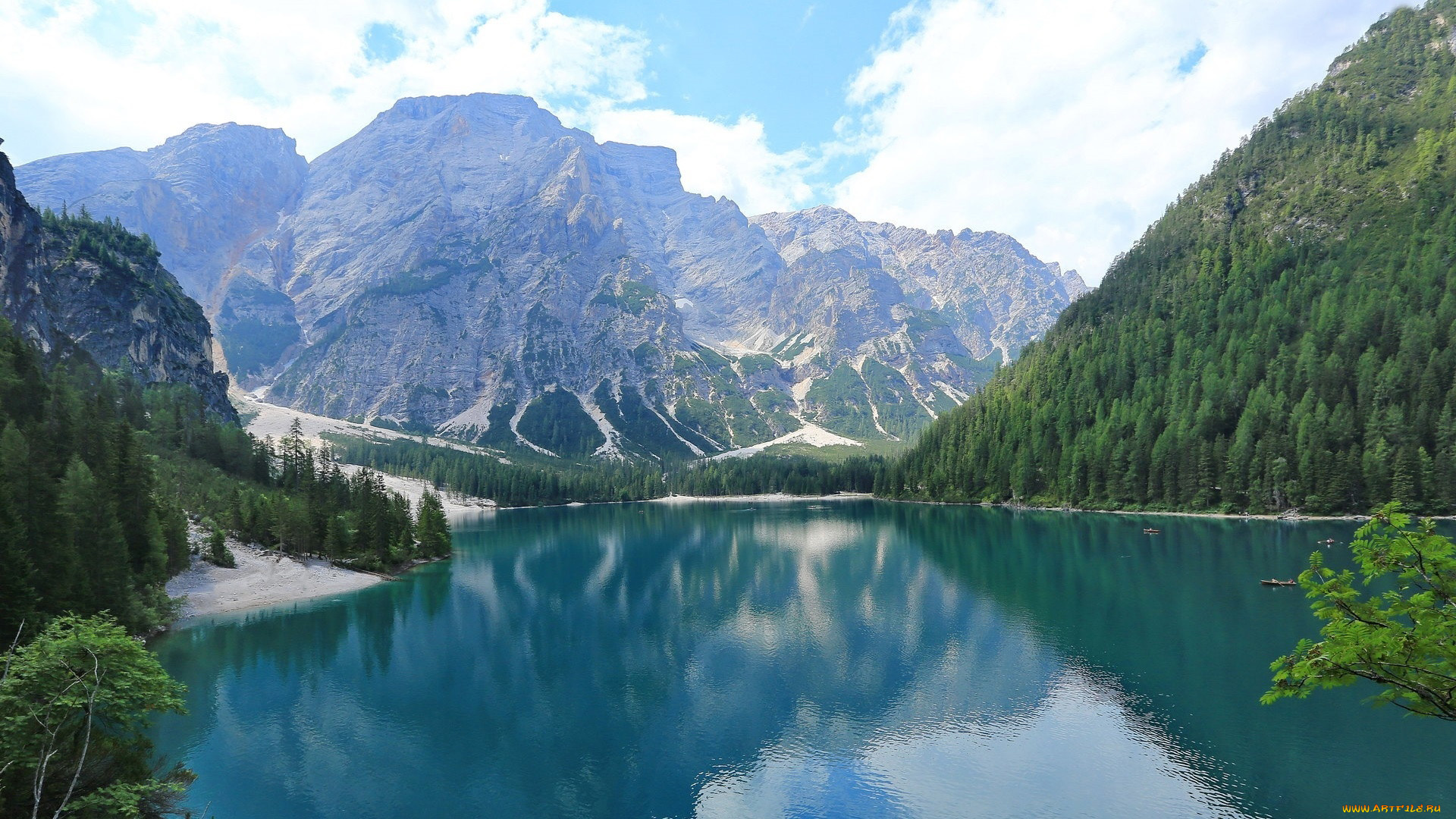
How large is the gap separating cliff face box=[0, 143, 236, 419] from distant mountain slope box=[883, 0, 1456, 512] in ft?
729

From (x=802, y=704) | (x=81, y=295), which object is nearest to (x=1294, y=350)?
(x=802, y=704)

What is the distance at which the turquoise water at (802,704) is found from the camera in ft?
94.8

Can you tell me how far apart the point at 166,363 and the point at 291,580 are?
159177mm

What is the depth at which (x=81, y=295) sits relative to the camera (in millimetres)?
172000

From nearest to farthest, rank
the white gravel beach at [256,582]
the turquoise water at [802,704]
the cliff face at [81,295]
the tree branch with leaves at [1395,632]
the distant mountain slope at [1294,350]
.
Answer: the tree branch with leaves at [1395,632]
the turquoise water at [802,704]
the white gravel beach at [256,582]
the distant mountain slope at [1294,350]
the cliff face at [81,295]

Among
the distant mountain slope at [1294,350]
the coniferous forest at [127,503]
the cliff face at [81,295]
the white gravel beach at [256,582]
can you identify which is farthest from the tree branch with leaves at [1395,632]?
the cliff face at [81,295]

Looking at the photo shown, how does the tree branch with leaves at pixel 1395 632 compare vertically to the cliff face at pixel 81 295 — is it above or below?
below

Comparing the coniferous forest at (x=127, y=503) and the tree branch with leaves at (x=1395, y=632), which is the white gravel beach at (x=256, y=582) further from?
the tree branch with leaves at (x=1395, y=632)

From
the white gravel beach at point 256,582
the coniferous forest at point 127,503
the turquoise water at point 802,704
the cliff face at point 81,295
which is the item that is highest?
the cliff face at point 81,295

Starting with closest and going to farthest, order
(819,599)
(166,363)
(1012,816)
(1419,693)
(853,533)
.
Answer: (1419,693) → (1012,816) → (819,599) → (853,533) → (166,363)

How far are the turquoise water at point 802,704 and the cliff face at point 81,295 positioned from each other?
121 meters

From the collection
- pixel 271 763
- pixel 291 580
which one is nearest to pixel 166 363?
pixel 291 580

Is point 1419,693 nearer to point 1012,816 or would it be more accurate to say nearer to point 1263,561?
point 1012,816

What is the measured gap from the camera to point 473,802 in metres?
29.1
